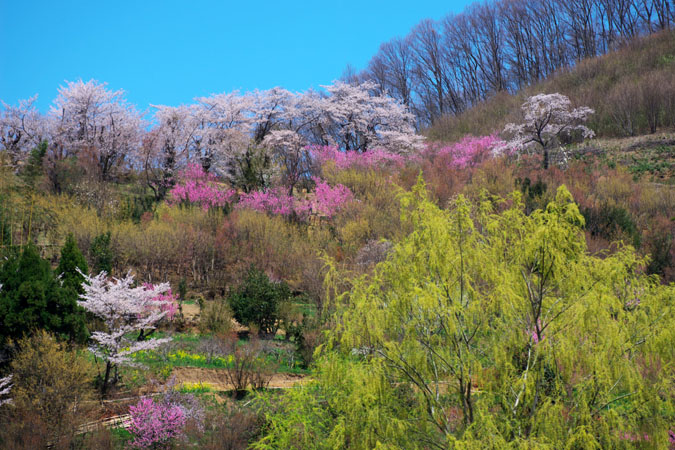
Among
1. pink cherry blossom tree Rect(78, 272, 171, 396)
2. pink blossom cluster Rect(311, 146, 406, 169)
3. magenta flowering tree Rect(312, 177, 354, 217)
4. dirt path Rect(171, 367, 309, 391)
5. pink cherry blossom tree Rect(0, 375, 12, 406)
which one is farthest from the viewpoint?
pink blossom cluster Rect(311, 146, 406, 169)

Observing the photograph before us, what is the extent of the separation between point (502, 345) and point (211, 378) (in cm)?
625

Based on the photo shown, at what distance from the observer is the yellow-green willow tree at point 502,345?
4.79 meters

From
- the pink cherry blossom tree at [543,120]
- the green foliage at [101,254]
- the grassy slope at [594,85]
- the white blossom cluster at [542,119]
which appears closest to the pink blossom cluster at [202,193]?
the green foliage at [101,254]

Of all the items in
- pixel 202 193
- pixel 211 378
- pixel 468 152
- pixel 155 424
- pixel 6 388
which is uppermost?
pixel 468 152

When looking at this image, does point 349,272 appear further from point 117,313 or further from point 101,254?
point 101,254

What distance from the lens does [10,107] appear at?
98.6 feet

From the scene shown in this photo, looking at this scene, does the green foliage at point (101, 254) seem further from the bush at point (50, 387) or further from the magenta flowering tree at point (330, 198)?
the magenta flowering tree at point (330, 198)

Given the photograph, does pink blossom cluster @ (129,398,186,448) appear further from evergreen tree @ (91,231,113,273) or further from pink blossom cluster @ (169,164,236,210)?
pink blossom cluster @ (169,164,236,210)

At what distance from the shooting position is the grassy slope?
31781mm

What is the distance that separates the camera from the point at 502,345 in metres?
5.16

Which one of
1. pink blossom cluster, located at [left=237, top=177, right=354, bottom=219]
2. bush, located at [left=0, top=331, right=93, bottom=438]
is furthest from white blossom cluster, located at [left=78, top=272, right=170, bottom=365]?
pink blossom cluster, located at [left=237, top=177, right=354, bottom=219]

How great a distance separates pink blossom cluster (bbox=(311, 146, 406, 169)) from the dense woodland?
0.18 meters

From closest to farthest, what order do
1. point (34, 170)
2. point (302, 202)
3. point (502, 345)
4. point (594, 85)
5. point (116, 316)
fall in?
point (502, 345), point (116, 316), point (34, 170), point (302, 202), point (594, 85)

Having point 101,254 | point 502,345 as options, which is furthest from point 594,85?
point 502,345
